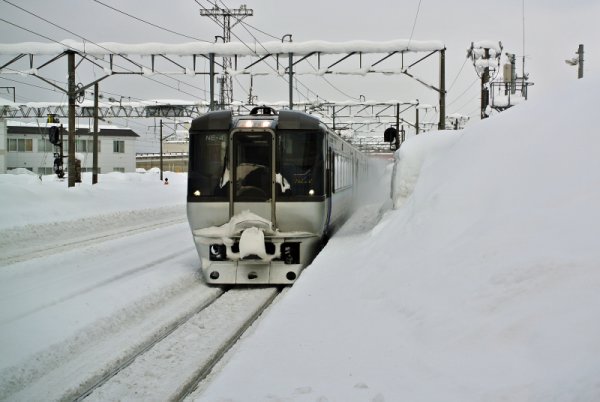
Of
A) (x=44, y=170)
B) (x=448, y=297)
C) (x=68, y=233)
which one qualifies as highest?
(x=44, y=170)

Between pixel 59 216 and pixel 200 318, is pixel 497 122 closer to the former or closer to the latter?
pixel 200 318

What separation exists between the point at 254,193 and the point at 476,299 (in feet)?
19.2

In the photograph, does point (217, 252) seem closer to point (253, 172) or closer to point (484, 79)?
point (253, 172)

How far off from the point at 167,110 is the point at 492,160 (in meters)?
37.1

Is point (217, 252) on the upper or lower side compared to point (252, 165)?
lower

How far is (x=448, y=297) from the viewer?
5617 millimetres

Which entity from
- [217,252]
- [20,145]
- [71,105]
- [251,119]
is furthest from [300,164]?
[20,145]

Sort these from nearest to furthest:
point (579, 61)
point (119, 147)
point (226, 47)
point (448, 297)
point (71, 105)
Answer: point (448, 297) < point (226, 47) < point (71, 105) < point (579, 61) < point (119, 147)

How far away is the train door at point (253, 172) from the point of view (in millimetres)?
10383

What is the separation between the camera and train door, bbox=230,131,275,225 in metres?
10.4

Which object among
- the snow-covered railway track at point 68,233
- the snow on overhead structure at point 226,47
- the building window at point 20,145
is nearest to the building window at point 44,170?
the building window at point 20,145

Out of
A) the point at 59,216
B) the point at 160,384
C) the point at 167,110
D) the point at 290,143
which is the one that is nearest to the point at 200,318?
the point at 160,384

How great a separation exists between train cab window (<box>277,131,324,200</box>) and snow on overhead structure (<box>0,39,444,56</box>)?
10.2m

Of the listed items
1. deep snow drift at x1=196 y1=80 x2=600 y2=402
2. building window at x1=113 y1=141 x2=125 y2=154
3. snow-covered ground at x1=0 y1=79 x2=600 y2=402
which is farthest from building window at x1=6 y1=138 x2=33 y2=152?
deep snow drift at x1=196 y1=80 x2=600 y2=402
